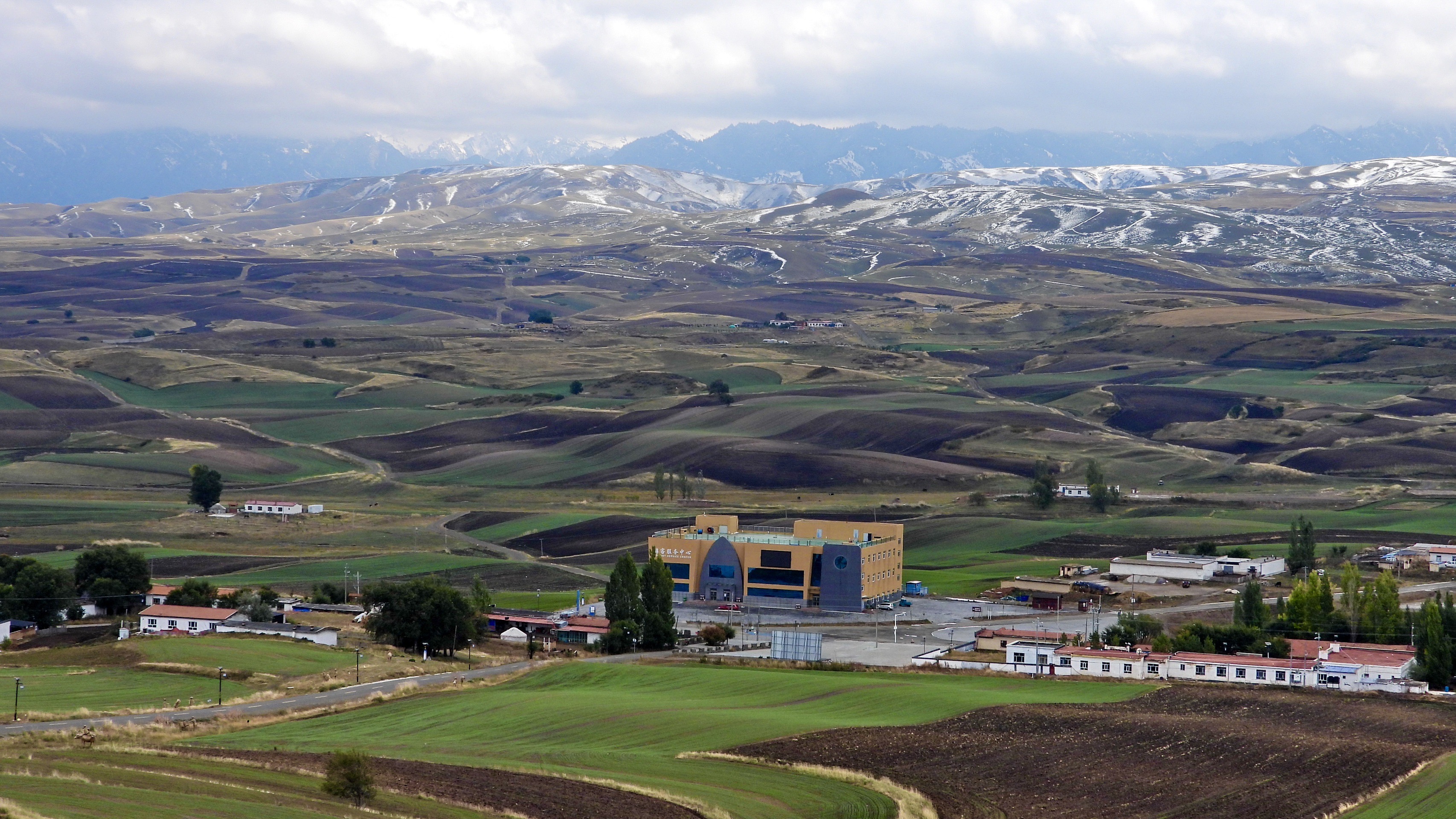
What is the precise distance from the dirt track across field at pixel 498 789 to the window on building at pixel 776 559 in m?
41.5

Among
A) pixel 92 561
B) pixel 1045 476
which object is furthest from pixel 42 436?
pixel 1045 476

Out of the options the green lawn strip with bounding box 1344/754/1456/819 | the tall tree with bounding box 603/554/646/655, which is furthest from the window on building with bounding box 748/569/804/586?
the green lawn strip with bounding box 1344/754/1456/819

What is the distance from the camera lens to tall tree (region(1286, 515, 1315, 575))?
79938 millimetres

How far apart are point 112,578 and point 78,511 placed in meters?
33.3

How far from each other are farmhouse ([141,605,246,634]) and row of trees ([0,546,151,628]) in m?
4.05

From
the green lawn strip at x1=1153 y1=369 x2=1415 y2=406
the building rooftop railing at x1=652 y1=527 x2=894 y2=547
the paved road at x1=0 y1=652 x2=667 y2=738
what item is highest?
the green lawn strip at x1=1153 y1=369 x2=1415 y2=406

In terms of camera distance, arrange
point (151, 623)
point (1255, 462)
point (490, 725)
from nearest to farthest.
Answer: point (490, 725)
point (151, 623)
point (1255, 462)

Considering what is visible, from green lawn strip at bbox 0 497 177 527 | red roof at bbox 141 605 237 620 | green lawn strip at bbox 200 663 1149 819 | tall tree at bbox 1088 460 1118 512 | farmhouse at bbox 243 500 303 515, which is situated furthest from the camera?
tall tree at bbox 1088 460 1118 512

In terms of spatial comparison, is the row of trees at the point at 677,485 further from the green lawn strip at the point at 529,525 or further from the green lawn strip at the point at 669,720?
the green lawn strip at the point at 669,720

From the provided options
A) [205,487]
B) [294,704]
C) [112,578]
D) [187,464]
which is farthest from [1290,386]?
[294,704]

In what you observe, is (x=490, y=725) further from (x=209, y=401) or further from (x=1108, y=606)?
(x=209, y=401)

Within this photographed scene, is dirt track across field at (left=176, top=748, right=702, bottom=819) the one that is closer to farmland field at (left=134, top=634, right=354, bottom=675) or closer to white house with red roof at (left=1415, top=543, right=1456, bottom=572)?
farmland field at (left=134, top=634, right=354, bottom=675)

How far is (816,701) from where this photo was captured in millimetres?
51250

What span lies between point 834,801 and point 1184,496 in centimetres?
7940
